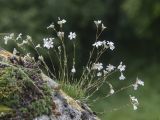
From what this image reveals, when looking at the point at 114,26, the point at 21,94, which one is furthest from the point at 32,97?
the point at 114,26

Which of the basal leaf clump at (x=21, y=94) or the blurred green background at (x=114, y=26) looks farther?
the blurred green background at (x=114, y=26)

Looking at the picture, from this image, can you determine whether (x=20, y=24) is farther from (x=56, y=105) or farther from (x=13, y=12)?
(x=56, y=105)

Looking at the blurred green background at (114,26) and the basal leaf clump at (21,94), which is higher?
the blurred green background at (114,26)

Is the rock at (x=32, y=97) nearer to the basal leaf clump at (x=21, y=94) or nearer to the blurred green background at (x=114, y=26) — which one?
the basal leaf clump at (x=21, y=94)

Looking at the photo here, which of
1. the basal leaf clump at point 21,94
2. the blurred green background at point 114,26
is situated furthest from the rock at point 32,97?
the blurred green background at point 114,26

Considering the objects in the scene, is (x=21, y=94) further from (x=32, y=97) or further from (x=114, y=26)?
(x=114, y=26)

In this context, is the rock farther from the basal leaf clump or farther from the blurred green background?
the blurred green background
